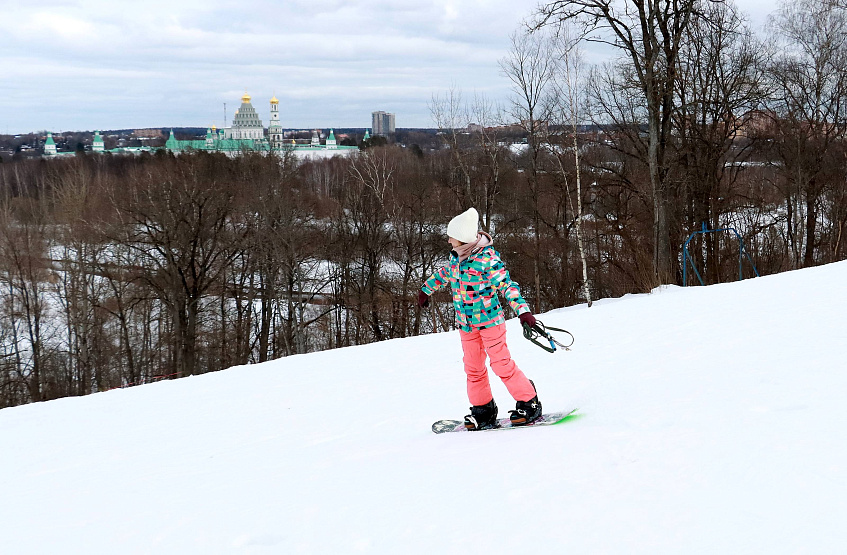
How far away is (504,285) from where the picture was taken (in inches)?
203

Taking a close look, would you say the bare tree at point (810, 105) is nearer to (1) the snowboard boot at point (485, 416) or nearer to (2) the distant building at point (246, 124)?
(1) the snowboard boot at point (485, 416)

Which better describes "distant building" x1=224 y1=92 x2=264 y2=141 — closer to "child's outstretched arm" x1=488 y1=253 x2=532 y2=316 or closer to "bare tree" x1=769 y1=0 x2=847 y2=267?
"bare tree" x1=769 y1=0 x2=847 y2=267

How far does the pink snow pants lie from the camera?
5.25 m

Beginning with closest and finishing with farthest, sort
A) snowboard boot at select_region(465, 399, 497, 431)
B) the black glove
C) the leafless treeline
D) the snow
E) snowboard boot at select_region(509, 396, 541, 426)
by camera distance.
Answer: the snow < the black glove < snowboard boot at select_region(509, 396, 541, 426) < snowboard boot at select_region(465, 399, 497, 431) < the leafless treeline

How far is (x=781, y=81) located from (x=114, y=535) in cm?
2859

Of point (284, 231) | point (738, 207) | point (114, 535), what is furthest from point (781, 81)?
point (114, 535)

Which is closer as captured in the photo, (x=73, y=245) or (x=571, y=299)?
(x=571, y=299)

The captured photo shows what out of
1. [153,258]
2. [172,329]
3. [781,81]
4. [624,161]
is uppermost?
[781,81]

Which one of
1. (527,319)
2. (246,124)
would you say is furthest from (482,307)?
(246,124)

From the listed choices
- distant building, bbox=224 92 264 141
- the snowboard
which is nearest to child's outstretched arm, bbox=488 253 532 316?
the snowboard

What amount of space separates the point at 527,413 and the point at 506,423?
1.01ft

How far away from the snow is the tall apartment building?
161m

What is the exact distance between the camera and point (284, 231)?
115 feet

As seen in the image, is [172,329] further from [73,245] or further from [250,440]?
[250,440]
